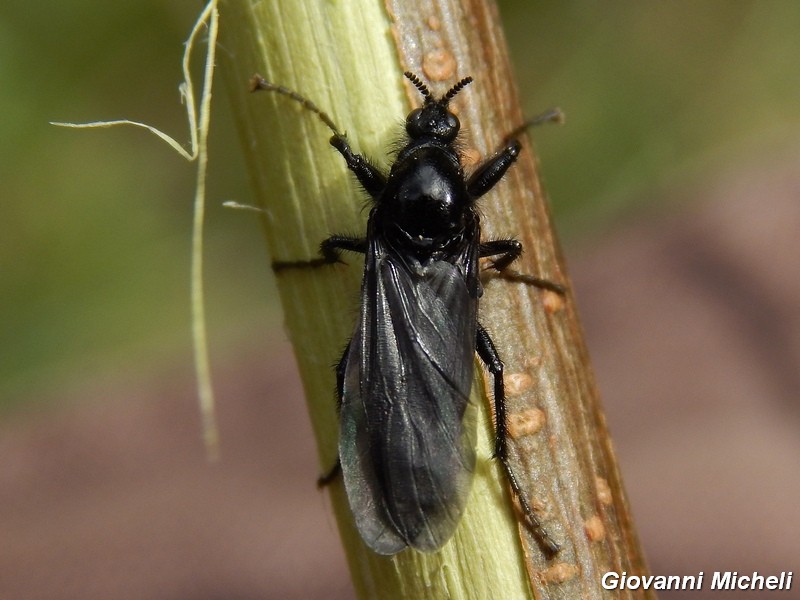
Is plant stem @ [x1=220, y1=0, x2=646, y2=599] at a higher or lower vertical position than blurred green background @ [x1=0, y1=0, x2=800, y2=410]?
lower

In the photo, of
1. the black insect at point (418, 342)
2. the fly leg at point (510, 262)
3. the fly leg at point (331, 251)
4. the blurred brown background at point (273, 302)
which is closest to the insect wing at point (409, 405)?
the black insect at point (418, 342)

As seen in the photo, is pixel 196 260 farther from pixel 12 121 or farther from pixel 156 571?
pixel 12 121

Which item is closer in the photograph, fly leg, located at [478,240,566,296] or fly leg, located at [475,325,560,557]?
fly leg, located at [475,325,560,557]

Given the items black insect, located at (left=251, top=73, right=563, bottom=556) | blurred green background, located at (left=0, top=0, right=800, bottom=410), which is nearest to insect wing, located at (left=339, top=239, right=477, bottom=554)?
black insect, located at (left=251, top=73, right=563, bottom=556)

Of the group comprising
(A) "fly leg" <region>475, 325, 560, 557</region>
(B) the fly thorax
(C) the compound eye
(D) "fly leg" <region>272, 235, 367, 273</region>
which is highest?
(C) the compound eye

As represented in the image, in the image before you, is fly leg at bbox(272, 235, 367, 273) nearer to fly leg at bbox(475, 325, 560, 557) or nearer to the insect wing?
the insect wing

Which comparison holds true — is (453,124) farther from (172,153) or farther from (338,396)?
(172,153)

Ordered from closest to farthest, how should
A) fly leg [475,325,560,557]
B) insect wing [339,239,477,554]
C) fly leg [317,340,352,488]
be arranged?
fly leg [475,325,560,557] < insect wing [339,239,477,554] < fly leg [317,340,352,488]
